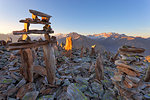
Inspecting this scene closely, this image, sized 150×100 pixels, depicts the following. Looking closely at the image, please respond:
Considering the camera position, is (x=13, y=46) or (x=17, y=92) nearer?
(x=13, y=46)

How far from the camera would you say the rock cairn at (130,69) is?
10.9 feet

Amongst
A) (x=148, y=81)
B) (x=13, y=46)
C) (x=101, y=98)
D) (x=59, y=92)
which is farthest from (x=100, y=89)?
(x=13, y=46)

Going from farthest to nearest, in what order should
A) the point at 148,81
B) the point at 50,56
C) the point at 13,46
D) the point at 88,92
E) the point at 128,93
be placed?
the point at 148,81 < the point at 88,92 < the point at 50,56 < the point at 128,93 < the point at 13,46

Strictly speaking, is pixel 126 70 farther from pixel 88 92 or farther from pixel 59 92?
pixel 59 92

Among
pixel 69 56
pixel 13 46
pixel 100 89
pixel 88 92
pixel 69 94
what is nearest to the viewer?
pixel 13 46

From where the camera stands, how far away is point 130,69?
3.48m

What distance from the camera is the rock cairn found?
3.31 metres

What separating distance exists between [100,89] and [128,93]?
1.96 meters

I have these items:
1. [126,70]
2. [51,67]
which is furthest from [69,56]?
[126,70]

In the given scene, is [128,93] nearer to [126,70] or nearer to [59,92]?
[126,70]

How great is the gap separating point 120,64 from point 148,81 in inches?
176

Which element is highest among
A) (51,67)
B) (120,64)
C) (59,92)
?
(120,64)

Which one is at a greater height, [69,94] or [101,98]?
[69,94]

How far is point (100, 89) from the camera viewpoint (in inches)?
204
